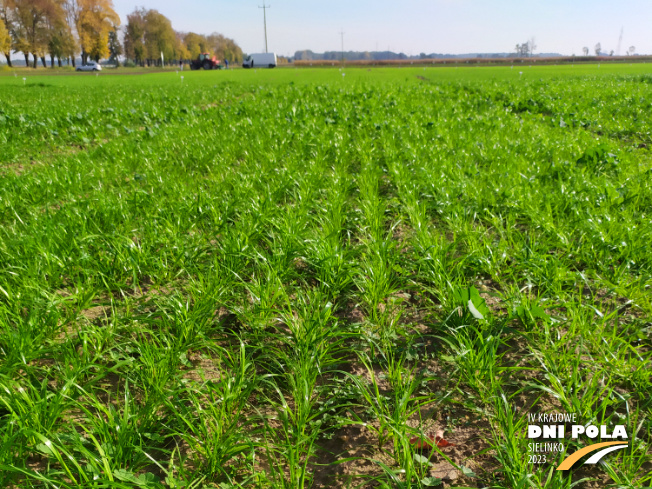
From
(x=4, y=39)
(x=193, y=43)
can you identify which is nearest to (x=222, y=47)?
(x=193, y=43)

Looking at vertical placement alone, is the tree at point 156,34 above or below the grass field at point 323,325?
above

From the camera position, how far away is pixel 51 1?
2281 inches

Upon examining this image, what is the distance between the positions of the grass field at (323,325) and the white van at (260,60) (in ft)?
225

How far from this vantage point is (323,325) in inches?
97.1

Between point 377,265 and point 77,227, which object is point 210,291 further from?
point 77,227

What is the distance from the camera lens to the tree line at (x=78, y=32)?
181ft

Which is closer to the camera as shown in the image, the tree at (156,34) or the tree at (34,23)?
the tree at (34,23)

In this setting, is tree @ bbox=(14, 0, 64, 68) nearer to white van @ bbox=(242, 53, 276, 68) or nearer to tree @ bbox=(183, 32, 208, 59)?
white van @ bbox=(242, 53, 276, 68)

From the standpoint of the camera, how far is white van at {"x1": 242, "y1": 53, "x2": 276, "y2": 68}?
6669cm

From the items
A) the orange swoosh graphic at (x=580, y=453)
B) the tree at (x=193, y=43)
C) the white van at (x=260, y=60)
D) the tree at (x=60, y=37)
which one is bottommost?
the orange swoosh graphic at (x=580, y=453)

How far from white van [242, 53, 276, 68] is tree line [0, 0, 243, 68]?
1660 cm

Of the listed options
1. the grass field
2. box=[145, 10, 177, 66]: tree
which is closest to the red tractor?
box=[145, 10, 177, 66]: tree

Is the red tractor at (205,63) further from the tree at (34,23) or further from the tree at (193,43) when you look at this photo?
the tree at (193,43)

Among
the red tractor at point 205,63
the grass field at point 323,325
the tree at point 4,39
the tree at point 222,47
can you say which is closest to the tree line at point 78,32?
the tree at point 4,39
